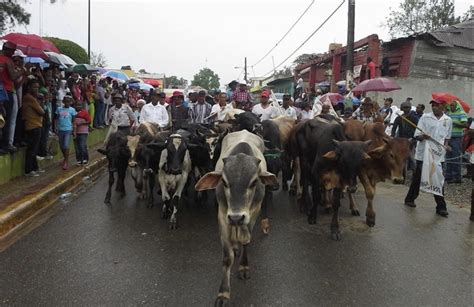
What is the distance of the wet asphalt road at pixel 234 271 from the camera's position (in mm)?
4145

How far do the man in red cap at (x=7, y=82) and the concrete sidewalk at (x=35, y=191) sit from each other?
0.79 meters

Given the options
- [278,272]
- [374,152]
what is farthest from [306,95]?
[278,272]

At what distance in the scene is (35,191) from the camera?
7.59 m

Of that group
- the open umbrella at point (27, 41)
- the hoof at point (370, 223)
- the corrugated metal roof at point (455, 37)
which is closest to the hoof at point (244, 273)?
the hoof at point (370, 223)

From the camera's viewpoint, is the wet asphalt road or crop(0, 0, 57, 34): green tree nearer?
the wet asphalt road

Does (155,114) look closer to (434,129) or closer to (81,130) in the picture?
(81,130)

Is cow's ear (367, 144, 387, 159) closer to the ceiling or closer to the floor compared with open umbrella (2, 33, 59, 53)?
closer to the floor

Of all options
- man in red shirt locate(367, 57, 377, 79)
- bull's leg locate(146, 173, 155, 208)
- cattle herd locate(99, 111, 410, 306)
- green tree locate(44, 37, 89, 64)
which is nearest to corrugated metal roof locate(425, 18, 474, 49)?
man in red shirt locate(367, 57, 377, 79)

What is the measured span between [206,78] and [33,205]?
8057 cm

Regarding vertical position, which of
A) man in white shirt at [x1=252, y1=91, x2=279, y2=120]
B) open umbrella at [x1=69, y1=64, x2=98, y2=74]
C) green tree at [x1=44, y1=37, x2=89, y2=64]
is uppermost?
green tree at [x1=44, y1=37, x2=89, y2=64]

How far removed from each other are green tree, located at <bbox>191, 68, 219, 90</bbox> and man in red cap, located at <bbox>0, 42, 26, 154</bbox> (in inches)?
2960

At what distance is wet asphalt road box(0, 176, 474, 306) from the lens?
13.6ft

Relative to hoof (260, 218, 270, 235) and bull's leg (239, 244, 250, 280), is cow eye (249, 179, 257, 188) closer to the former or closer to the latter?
bull's leg (239, 244, 250, 280)

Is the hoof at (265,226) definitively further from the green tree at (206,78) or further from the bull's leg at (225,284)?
the green tree at (206,78)
